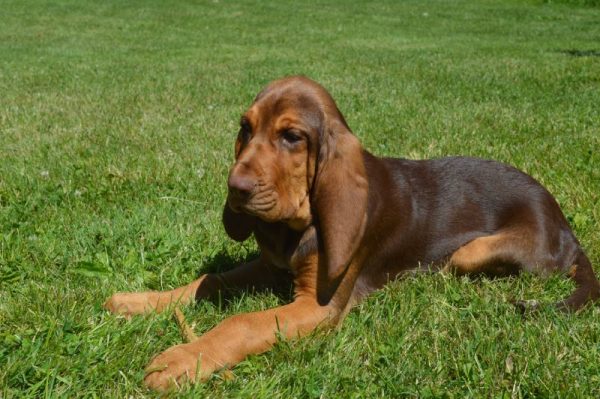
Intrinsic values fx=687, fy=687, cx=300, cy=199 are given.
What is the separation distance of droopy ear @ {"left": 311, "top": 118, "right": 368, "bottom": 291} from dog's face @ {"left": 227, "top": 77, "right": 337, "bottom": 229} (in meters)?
0.07

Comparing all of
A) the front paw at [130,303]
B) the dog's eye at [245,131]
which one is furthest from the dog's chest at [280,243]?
the front paw at [130,303]

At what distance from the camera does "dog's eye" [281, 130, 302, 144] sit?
10.3 ft

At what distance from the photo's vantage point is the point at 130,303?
327 cm

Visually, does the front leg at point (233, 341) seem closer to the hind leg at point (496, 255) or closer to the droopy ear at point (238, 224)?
the droopy ear at point (238, 224)

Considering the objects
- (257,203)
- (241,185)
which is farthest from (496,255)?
(241,185)

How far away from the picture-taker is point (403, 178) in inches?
151

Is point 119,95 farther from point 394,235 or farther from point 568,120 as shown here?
point 394,235

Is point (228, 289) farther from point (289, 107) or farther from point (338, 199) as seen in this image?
point (289, 107)

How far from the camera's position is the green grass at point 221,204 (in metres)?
2.72

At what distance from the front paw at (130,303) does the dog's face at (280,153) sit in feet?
2.18

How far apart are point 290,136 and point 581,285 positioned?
5.58 ft

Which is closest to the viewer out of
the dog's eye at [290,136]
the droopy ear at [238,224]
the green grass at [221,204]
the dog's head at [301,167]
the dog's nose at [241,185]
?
the green grass at [221,204]

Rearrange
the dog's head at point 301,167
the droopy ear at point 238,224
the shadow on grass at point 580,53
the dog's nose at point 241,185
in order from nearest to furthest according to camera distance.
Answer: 1. the dog's nose at point 241,185
2. the dog's head at point 301,167
3. the droopy ear at point 238,224
4. the shadow on grass at point 580,53

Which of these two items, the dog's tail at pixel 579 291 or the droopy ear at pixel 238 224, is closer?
the dog's tail at pixel 579 291
